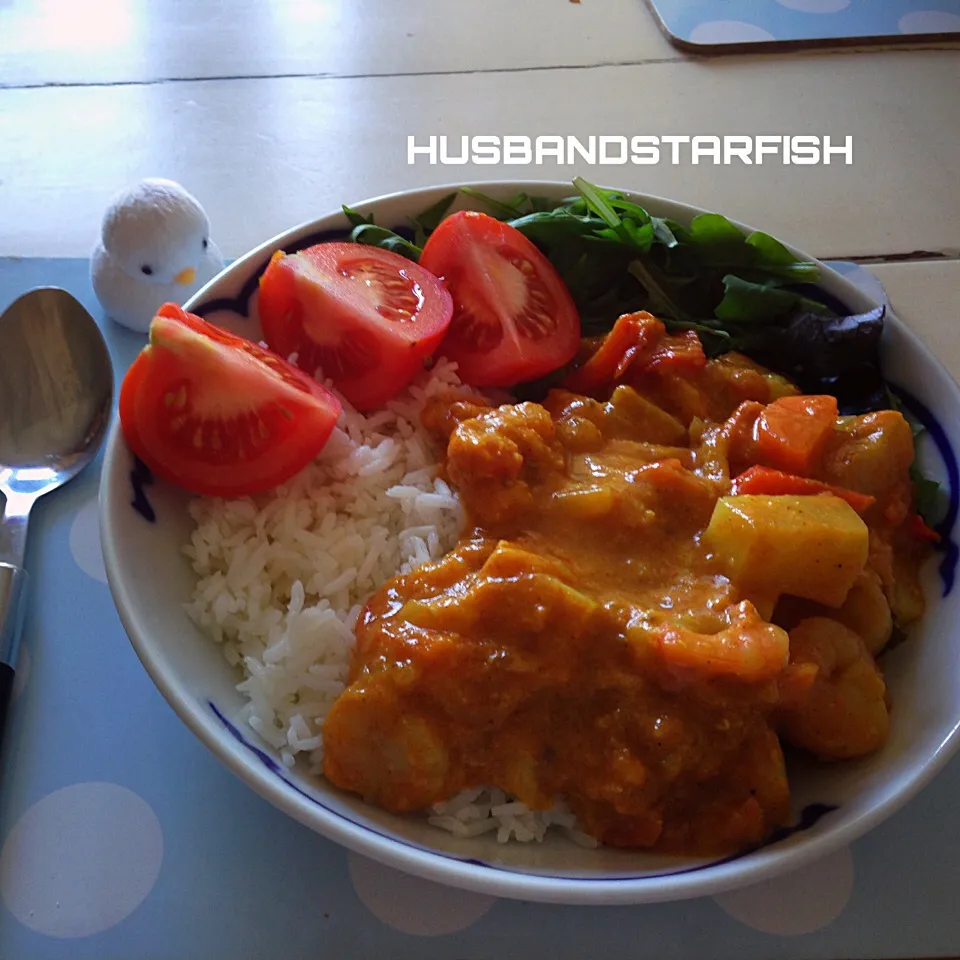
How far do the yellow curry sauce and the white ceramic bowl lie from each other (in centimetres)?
4

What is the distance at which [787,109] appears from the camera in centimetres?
279

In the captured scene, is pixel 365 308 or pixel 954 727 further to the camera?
pixel 365 308

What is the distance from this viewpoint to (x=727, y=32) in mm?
2967

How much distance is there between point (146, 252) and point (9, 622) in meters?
0.86

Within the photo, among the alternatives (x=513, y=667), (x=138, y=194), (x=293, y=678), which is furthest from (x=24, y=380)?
(x=513, y=667)

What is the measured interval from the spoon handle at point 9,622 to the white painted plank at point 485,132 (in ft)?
3.50

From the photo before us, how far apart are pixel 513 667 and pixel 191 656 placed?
19.3 inches

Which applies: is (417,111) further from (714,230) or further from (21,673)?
(21,673)

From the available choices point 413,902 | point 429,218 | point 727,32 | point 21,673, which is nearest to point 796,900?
point 413,902

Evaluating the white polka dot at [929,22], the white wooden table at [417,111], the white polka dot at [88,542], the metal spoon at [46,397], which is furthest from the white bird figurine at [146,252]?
the white polka dot at [929,22]

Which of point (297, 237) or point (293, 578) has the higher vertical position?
point (297, 237)

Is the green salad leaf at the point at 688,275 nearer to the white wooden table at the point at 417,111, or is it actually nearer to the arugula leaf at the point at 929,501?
the arugula leaf at the point at 929,501

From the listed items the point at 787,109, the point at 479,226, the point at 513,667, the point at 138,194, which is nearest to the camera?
the point at 513,667

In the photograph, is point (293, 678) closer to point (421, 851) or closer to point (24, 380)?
point (421, 851)
